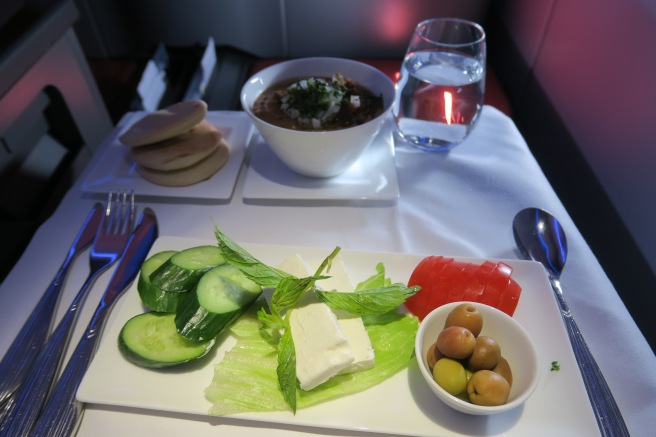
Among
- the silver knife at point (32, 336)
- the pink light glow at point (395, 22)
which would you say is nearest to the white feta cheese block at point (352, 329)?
the silver knife at point (32, 336)

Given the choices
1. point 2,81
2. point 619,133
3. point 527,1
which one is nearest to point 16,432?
point 2,81

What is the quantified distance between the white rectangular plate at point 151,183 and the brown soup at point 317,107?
0.17 meters

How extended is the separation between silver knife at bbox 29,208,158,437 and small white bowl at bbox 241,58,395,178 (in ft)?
1.24

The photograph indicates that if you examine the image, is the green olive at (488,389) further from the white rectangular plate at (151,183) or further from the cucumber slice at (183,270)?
the white rectangular plate at (151,183)

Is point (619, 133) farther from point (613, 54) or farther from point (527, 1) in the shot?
point (527, 1)

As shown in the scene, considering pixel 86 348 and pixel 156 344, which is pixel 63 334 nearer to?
pixel 86 348

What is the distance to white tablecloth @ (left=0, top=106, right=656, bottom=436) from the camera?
0.89 m

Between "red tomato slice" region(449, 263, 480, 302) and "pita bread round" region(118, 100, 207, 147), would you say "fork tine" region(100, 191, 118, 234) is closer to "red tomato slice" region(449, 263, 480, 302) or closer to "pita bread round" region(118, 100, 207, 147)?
"pita bread round" region(118, 100, 207, 147)

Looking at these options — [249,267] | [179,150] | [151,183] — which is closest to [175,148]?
[179,150]

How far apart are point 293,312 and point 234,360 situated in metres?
0.14

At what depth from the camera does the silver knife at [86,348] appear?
784 mm

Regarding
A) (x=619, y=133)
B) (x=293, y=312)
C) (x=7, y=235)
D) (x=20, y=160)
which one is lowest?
(x=20, y=160)

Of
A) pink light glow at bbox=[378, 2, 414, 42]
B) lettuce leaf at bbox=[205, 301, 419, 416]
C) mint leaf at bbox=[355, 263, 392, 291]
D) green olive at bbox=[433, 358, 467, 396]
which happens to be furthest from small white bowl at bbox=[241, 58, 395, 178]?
pink light glow at bbox=[378, 2, 414, 42]

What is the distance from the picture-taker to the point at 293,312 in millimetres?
865
